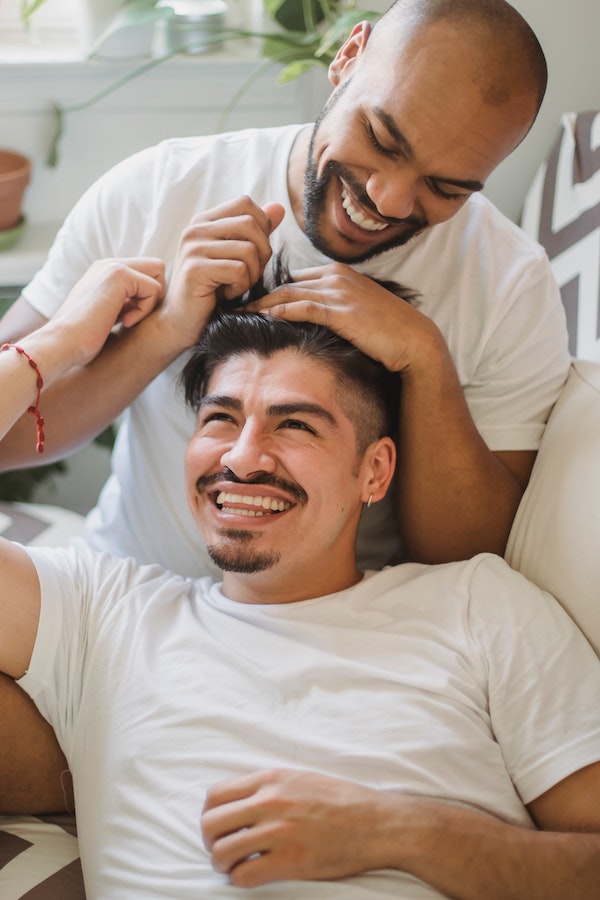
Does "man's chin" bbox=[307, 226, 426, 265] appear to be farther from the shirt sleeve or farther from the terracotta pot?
the terracotta pot

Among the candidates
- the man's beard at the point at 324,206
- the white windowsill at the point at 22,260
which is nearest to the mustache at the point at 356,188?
the man's beard at the point at 324,206

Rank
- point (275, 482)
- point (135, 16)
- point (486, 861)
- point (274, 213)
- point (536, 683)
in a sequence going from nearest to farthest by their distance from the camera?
point (486, 861) → point (536, 683) → point (275, 482) → point (274, 213) → point (135, 16)

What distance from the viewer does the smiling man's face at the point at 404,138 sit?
138 centimetres

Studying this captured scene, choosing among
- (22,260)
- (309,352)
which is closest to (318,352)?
(309,352)

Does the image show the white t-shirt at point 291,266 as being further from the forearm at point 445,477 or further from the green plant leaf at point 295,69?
the green plant leaf at point 295,69

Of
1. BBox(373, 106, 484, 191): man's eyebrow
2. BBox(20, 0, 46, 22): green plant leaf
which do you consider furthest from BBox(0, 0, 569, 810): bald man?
BBox(20, 0, 46, 22): green plant leaf

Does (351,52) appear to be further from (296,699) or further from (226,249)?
(296,699)

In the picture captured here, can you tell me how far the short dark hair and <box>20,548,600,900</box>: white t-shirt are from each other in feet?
0.84

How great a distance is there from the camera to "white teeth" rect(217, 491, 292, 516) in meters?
1.40

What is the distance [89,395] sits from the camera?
1.62 meters

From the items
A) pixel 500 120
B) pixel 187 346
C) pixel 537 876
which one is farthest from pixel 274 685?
pixel 500 120

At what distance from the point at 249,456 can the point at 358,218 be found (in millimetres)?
403

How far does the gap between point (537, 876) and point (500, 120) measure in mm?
985

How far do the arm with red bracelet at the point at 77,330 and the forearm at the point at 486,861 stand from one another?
0.77 m
